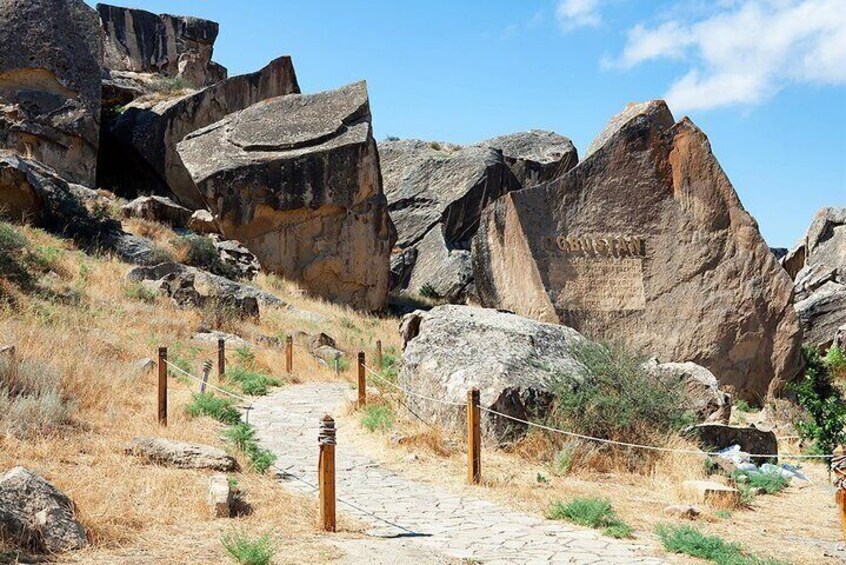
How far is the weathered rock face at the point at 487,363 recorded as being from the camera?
8.20 m

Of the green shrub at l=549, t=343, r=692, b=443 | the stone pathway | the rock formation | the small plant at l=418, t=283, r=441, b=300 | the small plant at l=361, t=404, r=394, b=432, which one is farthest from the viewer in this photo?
the rock formation

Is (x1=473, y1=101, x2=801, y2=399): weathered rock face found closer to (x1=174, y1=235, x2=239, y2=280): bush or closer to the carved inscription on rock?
the carved inscription on rock

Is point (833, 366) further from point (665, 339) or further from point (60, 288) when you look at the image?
point (60, 288)

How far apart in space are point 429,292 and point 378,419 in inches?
726

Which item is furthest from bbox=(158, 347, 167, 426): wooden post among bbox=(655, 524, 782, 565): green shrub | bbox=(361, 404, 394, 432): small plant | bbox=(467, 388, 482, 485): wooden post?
bbox=(655, 524, 782, 565): green shrub

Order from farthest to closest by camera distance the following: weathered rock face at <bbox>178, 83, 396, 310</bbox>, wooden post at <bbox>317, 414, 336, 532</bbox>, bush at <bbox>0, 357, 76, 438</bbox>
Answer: weathered rock face at <bbox>178, 83, 396, 310</bbox> < bush at <bbox>0, 357, 76, 438</bbox> < wooden post at <bbox>317, 414, 336, 532</bbox>

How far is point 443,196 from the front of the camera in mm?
30734

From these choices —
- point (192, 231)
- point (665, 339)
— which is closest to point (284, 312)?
point (192, 231)

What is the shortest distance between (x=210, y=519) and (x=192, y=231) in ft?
62.0

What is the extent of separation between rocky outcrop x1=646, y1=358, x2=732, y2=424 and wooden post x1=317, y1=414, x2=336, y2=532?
5.48 metres

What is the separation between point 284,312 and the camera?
64.2ft

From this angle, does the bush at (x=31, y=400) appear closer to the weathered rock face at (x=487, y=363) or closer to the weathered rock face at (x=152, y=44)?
the weathered rock face at (x=487, y=363)

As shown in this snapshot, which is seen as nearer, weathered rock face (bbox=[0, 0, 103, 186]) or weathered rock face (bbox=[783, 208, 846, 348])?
weathered rock face (bbox=[783, 208, 846, 348])

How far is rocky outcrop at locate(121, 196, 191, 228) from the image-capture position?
22953mm
